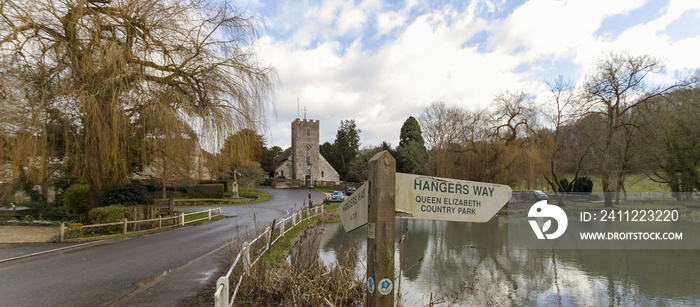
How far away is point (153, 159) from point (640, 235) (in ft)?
64.5

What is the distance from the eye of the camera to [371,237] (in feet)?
9.11

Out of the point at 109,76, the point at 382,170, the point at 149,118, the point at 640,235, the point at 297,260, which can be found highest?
the point at 109,76

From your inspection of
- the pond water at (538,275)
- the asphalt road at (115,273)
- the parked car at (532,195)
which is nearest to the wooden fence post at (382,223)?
the pond water at (538,275)

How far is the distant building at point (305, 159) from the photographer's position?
6550cm

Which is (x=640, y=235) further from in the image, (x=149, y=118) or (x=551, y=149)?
(x=149, y=118)

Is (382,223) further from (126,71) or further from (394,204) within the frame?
(126,71)

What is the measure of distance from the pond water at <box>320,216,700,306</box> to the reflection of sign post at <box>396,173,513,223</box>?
343cm

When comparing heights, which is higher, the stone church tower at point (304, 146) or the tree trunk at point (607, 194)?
the stone church tower at point (304, 146)

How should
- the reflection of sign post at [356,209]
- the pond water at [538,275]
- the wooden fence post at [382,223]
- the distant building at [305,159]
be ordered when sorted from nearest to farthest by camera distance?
the wooden fence post at [382,223]
the reflection of sign post at [356,209]
the pond water at [538,275]
the distant building at [305,159]

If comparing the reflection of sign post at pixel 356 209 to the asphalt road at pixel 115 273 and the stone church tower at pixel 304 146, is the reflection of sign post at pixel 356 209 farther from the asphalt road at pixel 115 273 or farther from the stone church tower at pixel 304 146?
the stone church tower at pixel 304 146

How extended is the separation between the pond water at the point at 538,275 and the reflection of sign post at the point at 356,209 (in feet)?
10.5

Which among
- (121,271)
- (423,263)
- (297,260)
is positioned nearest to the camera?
(297,260)

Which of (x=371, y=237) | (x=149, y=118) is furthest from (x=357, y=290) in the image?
(x=149, y=118)

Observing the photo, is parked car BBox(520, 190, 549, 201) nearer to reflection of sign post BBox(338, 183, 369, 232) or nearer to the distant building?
reflection of sign post BBox(338, 183, 369, 232)
